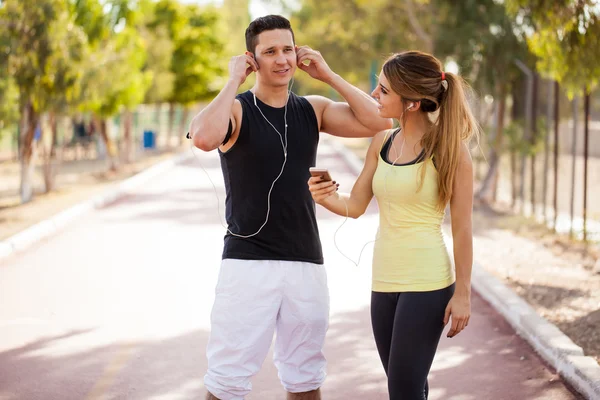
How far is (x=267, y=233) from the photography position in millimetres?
4008

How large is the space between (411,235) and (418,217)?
8cm

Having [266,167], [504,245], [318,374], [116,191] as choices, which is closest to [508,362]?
[318,374]

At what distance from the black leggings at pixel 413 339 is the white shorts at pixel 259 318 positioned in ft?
1.50

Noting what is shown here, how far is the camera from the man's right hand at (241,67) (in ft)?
13.0

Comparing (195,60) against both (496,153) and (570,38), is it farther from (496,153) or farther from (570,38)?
(570,38)

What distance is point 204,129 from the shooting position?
382cm

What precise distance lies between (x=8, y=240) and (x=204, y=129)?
8306 millimetres

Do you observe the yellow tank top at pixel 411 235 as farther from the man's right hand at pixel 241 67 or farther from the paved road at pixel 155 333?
the paved road at pixel 155 333

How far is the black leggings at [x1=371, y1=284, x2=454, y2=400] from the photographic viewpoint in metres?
3.65

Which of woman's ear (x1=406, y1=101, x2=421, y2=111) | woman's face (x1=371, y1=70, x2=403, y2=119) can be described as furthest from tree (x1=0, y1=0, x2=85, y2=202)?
woman's ear (x1=406, y1=101, x2=421, y2=111)

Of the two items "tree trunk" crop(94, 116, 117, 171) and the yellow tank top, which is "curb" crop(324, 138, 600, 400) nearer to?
the yellow tank top

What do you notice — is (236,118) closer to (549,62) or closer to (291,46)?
(291,46)

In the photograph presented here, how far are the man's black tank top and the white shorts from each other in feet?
0.24

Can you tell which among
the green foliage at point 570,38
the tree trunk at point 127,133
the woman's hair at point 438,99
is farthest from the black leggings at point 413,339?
the tree trunk at point 127,133
